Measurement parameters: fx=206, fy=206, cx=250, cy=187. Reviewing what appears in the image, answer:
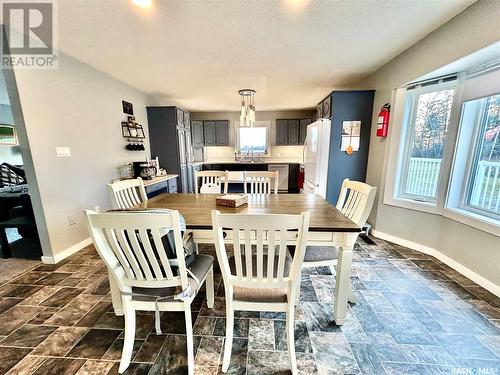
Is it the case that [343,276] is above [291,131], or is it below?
below

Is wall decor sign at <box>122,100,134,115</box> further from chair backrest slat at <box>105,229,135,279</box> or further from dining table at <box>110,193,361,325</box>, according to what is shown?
chair backrest slat at <box>105,229,135,279</box>

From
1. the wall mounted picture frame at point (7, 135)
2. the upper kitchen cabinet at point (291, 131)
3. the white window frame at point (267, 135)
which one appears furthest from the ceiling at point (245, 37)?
the wall mounted picture frame at point (7, 135)

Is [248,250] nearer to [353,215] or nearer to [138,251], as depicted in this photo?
[138,251]

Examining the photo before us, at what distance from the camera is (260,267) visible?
110 centimetres

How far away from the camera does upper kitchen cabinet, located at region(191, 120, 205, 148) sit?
20.5ft

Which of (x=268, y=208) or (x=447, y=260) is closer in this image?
(x=268, y=208)

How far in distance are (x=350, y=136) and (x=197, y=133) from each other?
447 centimetres

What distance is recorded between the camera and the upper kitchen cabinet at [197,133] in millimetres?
6254

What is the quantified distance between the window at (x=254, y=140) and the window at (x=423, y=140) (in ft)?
13.2

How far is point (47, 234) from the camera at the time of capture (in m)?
2.31

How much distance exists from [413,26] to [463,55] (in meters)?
0.51

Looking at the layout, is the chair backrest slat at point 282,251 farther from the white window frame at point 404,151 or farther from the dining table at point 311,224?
the white window frame at point 404,151

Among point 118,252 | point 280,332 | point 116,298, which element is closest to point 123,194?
point 116,298

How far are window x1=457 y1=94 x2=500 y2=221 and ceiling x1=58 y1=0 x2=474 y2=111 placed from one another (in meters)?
0.96
